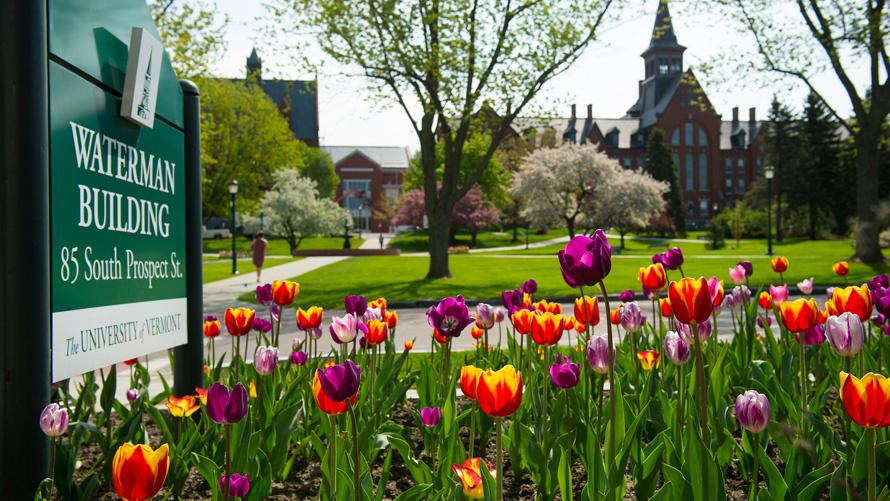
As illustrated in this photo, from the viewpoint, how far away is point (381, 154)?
87.1 metres

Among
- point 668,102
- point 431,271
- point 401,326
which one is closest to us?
point 401,326

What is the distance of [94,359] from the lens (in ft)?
7.96

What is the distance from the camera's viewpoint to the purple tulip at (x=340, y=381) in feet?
5.01

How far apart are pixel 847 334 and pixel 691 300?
62 centimetres

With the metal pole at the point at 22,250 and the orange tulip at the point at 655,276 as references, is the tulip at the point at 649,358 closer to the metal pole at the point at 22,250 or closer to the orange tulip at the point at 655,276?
the orange tulip at the point at 655,276

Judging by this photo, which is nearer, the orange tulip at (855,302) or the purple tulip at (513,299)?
the orange tulip at (855,302)

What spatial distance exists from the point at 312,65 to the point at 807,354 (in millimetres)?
14501

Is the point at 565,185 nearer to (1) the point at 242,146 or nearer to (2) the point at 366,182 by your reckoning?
(1) the point at 242,146

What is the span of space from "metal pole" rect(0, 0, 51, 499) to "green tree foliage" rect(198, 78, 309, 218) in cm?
3356

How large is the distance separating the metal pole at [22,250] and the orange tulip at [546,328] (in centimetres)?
160

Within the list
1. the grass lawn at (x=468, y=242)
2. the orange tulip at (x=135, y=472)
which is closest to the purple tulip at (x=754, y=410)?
the orange tulip at (x=135, y=472)

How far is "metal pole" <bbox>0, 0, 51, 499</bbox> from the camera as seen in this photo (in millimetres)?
1926

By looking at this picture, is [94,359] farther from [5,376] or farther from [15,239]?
[15,239]

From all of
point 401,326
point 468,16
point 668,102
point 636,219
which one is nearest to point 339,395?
point 401,326
